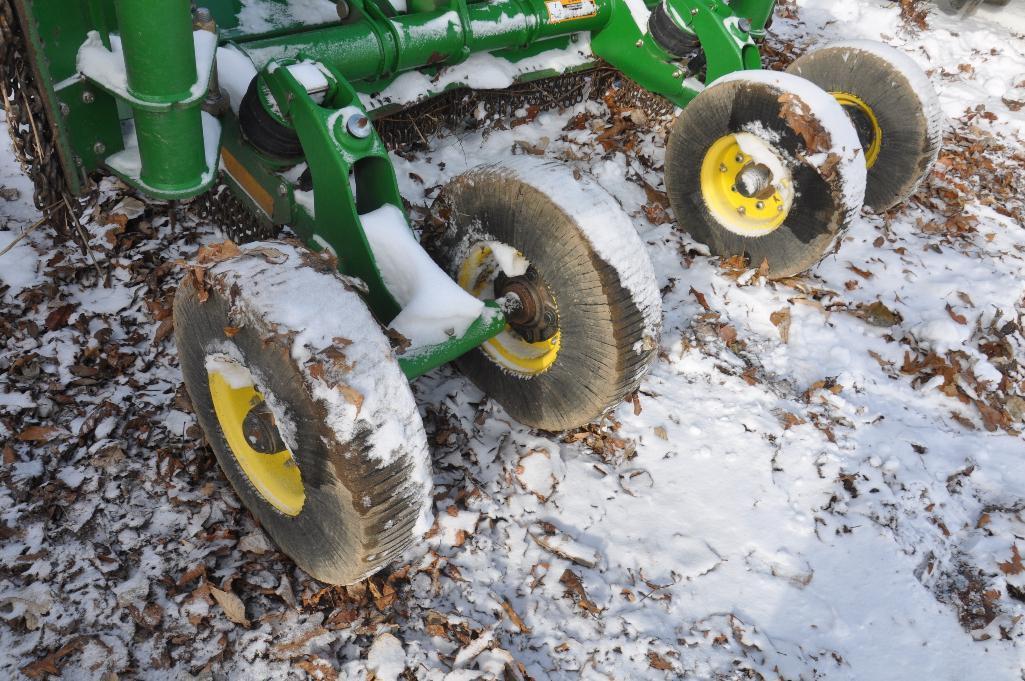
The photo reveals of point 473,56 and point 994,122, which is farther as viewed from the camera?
point 994,122

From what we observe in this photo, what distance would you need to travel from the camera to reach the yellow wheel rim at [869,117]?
15.0ft

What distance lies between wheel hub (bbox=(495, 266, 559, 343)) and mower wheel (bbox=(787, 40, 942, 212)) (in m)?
2.67

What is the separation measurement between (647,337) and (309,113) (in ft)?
4.77

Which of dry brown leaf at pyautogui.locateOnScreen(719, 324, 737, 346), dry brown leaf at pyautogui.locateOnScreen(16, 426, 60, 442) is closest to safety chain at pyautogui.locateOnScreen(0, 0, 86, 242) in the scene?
dry brown leaf at pyautogui.locateOnScreen(16, 426, 60, 442)

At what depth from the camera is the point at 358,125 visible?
2.73 meters

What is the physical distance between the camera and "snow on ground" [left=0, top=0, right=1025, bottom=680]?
8.15 ft

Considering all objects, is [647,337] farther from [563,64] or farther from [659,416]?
[563,64]

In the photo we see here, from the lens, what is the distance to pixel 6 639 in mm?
2340

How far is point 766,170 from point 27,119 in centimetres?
326

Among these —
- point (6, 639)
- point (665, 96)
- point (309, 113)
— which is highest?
point (309, 113)

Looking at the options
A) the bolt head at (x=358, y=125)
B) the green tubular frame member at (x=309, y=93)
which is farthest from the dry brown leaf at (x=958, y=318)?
the bolt head at (x=358, y=125)

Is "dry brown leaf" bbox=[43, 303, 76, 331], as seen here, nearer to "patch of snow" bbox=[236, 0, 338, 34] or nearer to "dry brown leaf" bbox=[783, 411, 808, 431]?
"patch of snow" bbox=[236, 0, 338, 34]

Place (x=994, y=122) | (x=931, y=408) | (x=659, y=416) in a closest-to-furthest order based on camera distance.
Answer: (x=659, y=416)
(x=931, y=408)
(x=994, y=122)

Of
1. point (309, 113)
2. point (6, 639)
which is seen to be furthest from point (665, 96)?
point (6, 639)
